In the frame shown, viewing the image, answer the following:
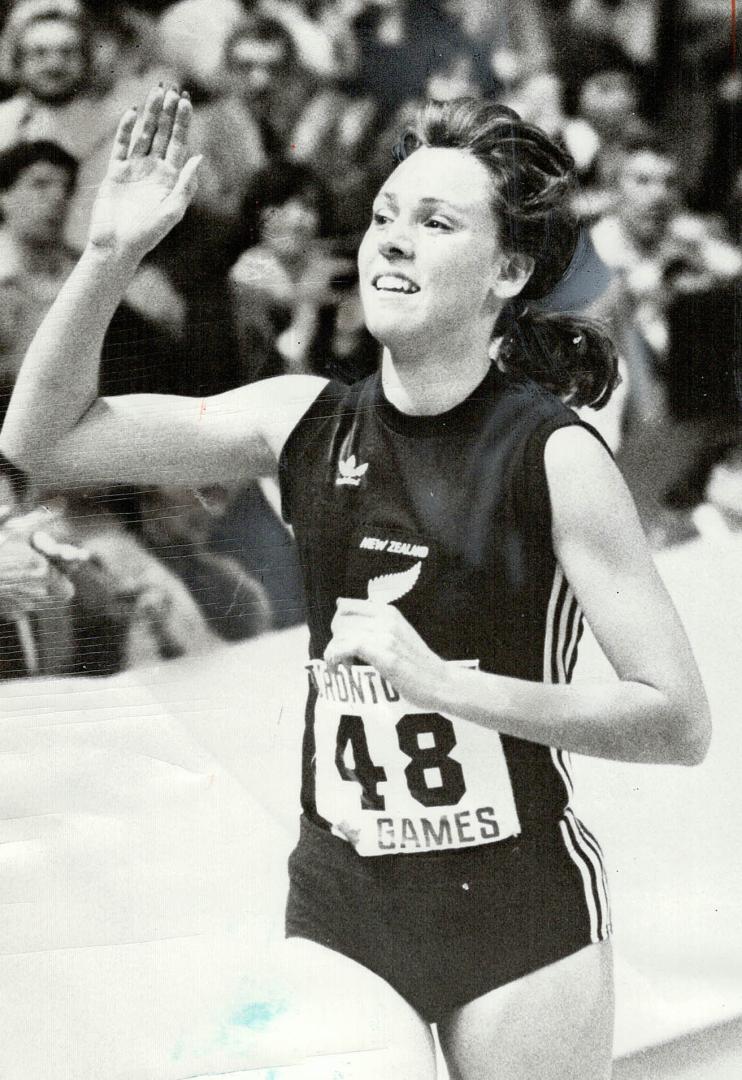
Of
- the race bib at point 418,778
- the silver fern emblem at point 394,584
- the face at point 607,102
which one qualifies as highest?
the face at point 607,102

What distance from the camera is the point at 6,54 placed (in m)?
2.22

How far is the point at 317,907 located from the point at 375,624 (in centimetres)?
57

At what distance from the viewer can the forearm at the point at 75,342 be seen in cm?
223

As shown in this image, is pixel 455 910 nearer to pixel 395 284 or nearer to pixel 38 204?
pixel 395 284

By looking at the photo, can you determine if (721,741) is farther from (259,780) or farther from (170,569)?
(170,569)

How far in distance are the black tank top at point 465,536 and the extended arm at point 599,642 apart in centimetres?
3

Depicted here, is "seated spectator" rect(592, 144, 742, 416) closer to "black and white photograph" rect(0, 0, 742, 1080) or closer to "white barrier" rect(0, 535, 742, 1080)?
"black and white photograph" rect(0, 0, 742, 1080)

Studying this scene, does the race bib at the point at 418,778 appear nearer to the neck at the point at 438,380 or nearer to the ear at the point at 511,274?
the neck at the point at 438,380

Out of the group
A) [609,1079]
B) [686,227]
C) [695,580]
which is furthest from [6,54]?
[609,1079]

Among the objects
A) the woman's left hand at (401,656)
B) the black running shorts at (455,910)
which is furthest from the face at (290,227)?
the black running shorts at (455,910)

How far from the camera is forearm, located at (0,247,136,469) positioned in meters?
2.23

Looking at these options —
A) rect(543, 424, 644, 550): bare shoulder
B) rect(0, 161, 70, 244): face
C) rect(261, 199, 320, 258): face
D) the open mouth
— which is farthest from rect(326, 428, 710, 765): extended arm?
rect(0, 161, 70, 244): face

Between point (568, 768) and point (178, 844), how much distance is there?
30.9 inches

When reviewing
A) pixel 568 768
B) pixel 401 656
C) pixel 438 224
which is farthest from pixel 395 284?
pixel 568 768
